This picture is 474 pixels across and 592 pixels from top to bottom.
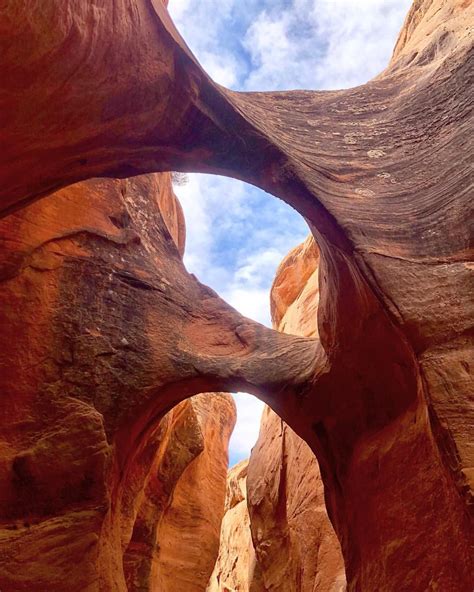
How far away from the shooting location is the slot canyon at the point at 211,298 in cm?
523

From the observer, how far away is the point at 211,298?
36.6ft

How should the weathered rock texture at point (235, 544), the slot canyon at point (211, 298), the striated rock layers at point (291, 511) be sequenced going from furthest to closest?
the weathered rock texture at point (235, 544) < the striated rock layers at point (291, 511) < the slot canyon at point (211, 298)

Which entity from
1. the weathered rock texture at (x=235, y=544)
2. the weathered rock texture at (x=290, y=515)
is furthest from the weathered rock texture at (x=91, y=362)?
the weathered rock texture at (x=235, y=544)

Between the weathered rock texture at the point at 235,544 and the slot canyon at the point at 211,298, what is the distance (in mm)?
10755

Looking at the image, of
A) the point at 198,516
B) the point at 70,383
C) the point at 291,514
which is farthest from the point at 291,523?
the point at 70,383

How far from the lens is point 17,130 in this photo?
519cm

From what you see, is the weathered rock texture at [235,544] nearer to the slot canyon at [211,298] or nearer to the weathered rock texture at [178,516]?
the weathered rock texture at [178,516]

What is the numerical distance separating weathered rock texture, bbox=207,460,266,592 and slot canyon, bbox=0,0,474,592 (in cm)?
1075

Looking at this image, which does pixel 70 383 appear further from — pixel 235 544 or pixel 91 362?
pixel 235 544

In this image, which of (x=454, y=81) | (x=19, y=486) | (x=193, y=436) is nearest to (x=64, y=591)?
(x=19, y=486)

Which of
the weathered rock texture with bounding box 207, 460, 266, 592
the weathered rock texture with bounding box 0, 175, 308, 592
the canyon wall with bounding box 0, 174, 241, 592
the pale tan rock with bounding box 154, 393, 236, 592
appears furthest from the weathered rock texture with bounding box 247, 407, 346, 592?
the weathered rock texture with bounding box 207, 460, 266, 592

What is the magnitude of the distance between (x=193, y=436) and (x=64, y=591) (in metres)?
7.29

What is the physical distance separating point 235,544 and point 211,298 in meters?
15.3

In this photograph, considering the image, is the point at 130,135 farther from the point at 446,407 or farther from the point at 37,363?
the point at 446,407
